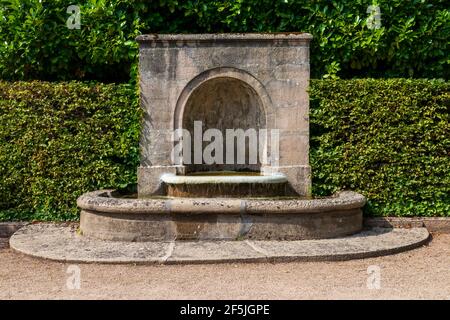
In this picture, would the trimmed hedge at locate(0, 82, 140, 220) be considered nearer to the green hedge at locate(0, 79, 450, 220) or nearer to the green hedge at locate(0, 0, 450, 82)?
Answer: the green hedge at locate(0, 79, 450, 220)

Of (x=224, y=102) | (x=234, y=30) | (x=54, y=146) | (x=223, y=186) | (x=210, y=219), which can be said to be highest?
(x=234, y=30)

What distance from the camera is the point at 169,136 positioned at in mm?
7844

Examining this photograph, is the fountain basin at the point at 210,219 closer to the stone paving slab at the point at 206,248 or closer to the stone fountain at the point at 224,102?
the stone paving slab at the point at 206,248

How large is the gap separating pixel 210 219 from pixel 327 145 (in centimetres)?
222

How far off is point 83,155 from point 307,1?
3.98 m

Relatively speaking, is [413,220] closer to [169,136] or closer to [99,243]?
[169,136]

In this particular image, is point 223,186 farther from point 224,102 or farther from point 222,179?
point 224,102

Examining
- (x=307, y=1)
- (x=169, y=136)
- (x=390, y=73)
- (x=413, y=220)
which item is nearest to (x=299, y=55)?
(x=307, y=1)

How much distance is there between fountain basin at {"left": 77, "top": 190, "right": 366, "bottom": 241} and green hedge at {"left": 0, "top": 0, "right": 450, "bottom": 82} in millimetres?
2453

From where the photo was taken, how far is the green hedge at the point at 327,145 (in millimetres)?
7496

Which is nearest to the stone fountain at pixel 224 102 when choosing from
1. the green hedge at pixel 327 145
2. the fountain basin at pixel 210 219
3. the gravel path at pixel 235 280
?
the green hedge at pixel 327 145

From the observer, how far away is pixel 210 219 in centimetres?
639

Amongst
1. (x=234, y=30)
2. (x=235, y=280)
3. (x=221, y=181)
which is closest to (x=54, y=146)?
→ (x=221, y=181)

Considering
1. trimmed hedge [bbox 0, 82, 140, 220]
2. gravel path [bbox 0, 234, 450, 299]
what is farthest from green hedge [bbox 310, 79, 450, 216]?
trimmed hedge [bbox 0, 82, 140, 220]
